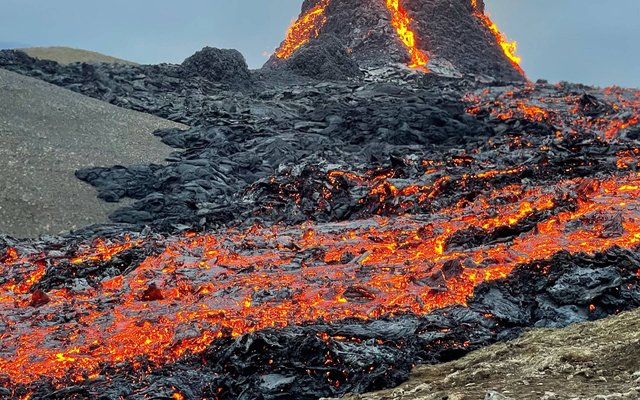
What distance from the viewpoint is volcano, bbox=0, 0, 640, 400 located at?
7188mm

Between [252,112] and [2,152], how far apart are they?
13.1 m

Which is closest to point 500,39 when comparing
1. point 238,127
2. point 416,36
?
point 416,36

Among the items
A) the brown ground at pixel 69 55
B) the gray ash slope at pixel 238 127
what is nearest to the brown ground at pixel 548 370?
the gray ash slope at pixel 238 127

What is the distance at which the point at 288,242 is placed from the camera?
41.1 ft

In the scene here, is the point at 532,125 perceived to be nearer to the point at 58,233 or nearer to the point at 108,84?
the point at 58,233

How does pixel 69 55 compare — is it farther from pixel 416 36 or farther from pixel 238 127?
pixel 238 127

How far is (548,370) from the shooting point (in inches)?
213

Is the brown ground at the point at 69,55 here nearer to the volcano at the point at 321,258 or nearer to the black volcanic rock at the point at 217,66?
the black volcanic rock at the point at 217,66

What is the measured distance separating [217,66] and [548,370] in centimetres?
3818

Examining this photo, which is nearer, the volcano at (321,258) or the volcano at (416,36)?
the volcano at (321,258)

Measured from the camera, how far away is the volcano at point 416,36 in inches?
1988

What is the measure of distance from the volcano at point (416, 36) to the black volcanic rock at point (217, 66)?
909 centimetres

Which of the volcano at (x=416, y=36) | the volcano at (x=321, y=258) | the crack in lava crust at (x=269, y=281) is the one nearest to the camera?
the volcano at (x=321, y=258)

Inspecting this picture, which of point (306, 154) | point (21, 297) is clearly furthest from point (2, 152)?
point (21, 297)
